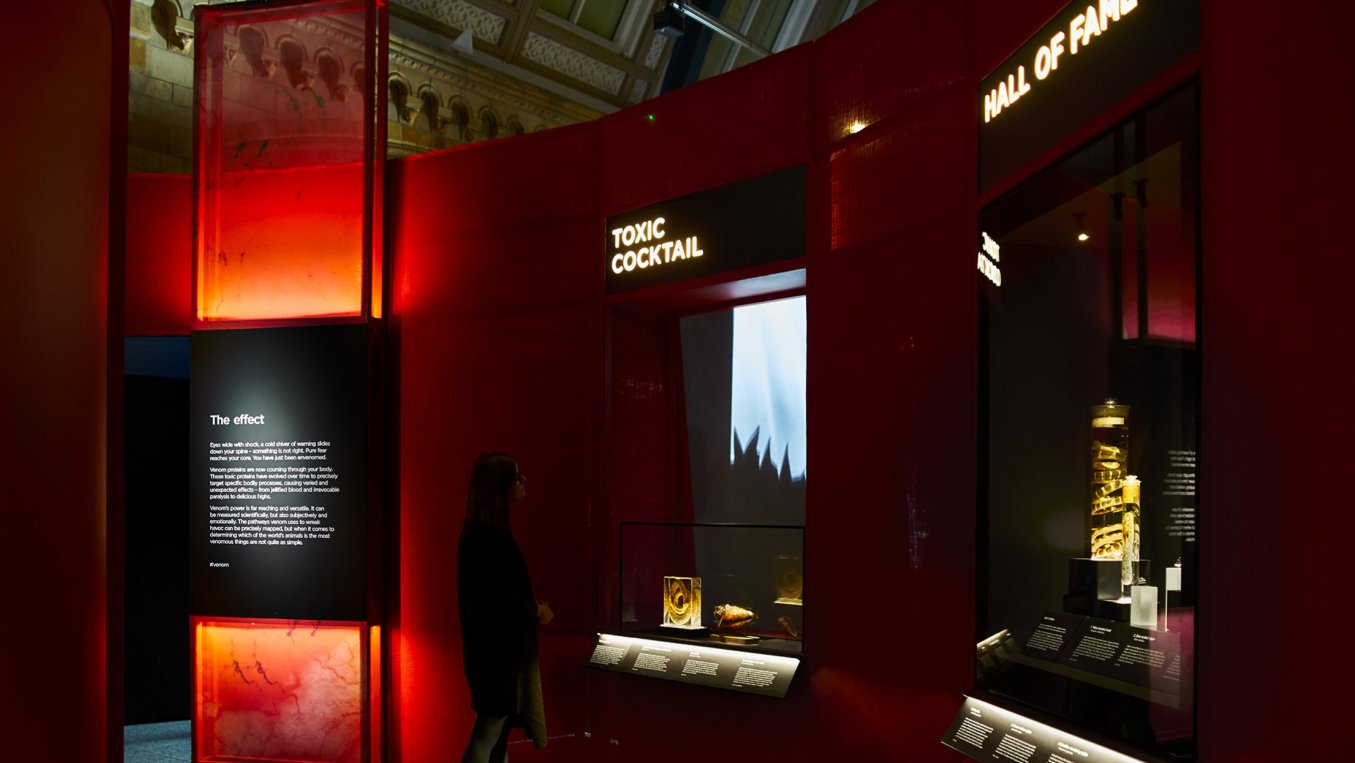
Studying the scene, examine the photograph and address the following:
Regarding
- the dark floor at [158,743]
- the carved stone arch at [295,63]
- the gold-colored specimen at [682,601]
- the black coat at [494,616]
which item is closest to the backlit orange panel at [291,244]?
the carved stone arch at [295,63]

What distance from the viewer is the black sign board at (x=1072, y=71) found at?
2895 mm

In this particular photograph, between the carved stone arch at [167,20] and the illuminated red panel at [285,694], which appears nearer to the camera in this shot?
the illuminated red panel at [285,694]

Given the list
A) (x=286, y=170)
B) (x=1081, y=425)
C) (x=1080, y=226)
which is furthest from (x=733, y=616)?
(x=286, y=170)

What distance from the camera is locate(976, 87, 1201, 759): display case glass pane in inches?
139

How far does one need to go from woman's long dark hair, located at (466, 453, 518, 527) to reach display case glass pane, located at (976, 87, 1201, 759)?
6.82ft

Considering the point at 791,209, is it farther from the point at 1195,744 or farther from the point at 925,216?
the point at 1195,744

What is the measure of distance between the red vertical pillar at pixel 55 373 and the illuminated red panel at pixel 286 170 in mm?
3070

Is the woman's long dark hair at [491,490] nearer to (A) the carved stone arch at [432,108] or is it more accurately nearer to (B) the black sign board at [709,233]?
(B) the black sign board at [709,233]

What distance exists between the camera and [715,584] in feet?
18.9

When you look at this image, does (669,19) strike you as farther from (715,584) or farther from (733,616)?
(733,616)

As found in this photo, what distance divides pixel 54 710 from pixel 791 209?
3.51 metres

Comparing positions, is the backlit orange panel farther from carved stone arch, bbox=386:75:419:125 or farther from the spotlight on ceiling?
carved stone arch, bbox=386:75:419:125

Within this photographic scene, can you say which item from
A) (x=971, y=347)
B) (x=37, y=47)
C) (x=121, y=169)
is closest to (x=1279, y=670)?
(x=971, y=347)

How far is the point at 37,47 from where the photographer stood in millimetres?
2689
